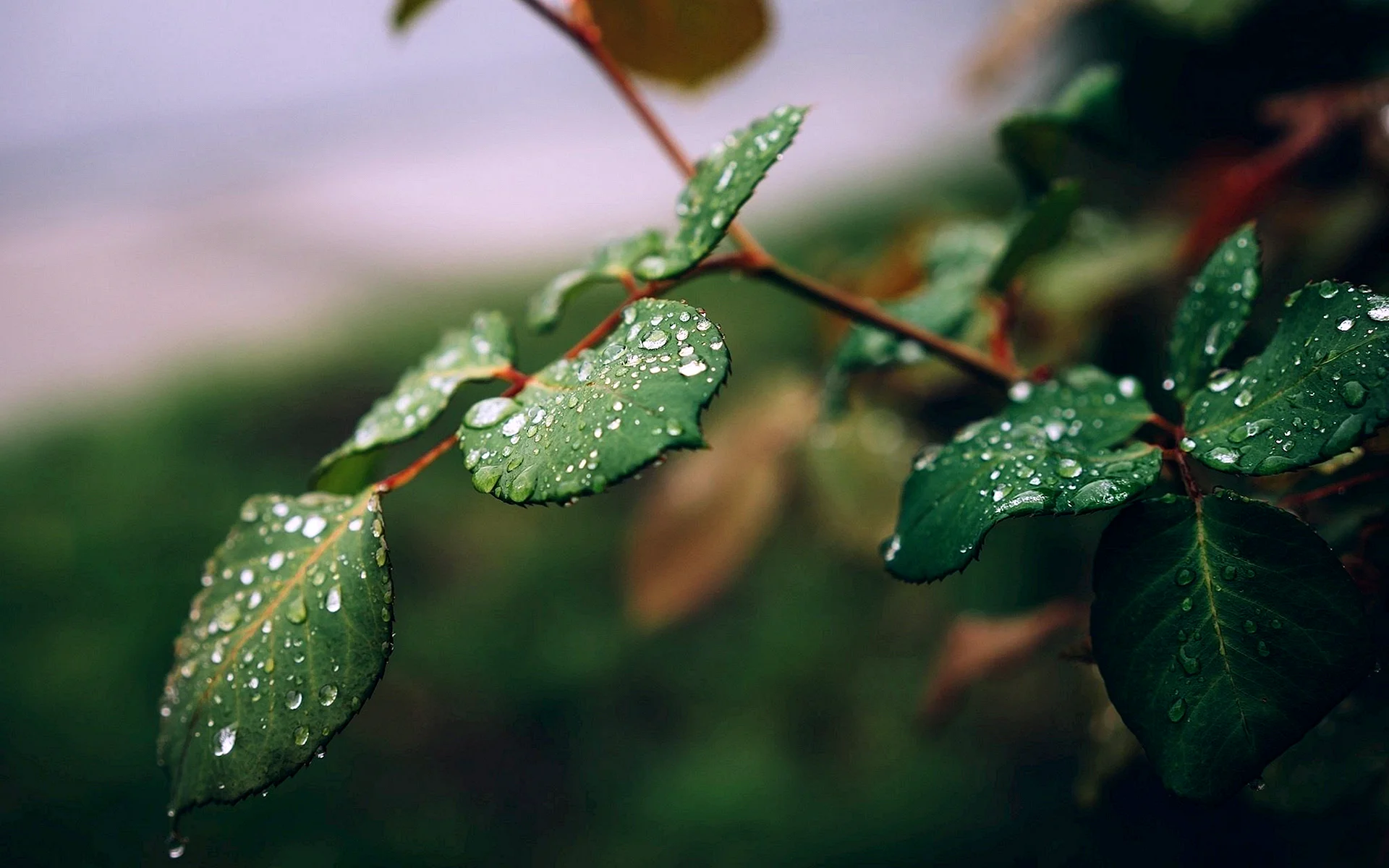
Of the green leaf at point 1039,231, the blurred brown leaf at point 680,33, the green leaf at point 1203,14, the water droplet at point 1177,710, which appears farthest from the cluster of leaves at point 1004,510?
the green leaf at point 1203,14

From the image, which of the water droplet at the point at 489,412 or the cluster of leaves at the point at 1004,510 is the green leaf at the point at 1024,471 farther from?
the water droplet at the point at 489,412

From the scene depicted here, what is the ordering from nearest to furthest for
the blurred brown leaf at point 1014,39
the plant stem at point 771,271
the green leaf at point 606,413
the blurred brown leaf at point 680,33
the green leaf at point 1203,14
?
the green leaf at point 606,413
the plant stem at point 771,271
the blurred brown leaf at point 680,33
the green leaf at point 1203,14
the blurred brown leaf at point 1014,39

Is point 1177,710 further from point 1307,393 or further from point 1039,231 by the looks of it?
point 1039,231

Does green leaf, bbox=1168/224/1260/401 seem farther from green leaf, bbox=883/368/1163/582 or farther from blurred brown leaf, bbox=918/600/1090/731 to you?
blurred brown leaf, bbox=918/600/1090/731

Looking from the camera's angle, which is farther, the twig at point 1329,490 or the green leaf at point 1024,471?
the twig at point 1329,490

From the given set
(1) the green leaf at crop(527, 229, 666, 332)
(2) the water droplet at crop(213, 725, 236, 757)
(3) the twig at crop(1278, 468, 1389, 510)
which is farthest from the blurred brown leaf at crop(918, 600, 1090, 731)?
(2) the water droplet at crop(213, 725, 236, 757)

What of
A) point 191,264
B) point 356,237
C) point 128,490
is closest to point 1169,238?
point 128,490

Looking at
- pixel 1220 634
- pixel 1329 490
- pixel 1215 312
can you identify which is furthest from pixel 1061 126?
pixel 1220 634
